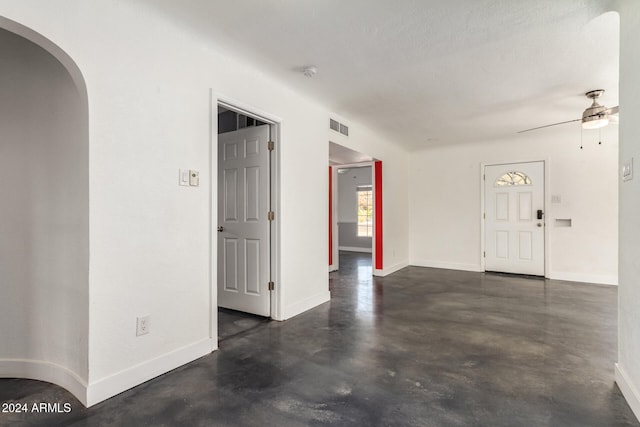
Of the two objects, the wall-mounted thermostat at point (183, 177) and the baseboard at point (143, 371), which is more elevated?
the wall-mounted thermostat at point (183, 177)

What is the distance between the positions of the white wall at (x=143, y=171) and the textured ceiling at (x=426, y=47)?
262 mm

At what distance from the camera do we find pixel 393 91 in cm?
347

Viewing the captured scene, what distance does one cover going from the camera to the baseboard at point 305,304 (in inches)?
133

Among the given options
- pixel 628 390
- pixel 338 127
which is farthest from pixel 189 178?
pixel 628 390

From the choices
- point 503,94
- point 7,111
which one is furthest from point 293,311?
point 503,94

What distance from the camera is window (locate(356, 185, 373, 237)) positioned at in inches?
365

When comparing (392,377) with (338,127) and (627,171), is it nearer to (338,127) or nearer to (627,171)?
(627,171)

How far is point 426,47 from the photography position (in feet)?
8.36

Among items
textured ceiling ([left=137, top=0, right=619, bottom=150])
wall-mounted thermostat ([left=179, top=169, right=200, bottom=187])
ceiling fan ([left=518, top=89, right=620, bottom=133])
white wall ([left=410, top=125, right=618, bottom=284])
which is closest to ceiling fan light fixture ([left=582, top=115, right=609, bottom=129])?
ceiling fan ([left=518, top=89, right=620, bottom=133])

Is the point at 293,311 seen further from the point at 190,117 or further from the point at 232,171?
the point at 190,117

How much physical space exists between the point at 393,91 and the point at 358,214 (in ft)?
19.9

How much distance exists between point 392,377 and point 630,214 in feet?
5.67

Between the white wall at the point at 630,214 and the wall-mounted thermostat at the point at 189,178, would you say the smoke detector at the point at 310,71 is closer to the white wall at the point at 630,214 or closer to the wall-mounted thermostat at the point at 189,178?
the wall-mounted thermostat at the point at 189,178

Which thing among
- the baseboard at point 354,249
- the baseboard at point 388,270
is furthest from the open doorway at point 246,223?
the baseboard at point 354,249
